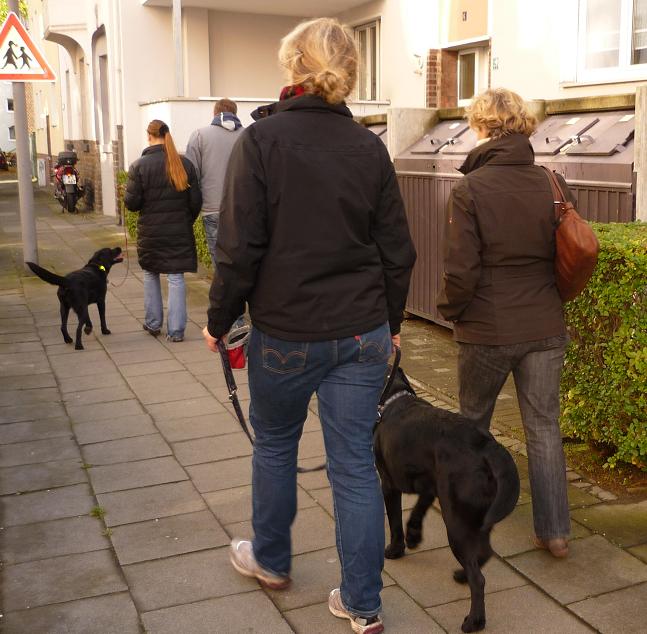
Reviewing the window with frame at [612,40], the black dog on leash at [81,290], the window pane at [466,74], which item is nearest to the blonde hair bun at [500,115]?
the black dog on leash at [81,290]

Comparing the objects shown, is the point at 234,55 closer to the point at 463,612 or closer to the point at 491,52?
the point at 491,52

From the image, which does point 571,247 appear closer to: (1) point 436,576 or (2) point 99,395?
(1) point 436,576

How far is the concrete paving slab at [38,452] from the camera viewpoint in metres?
4.99

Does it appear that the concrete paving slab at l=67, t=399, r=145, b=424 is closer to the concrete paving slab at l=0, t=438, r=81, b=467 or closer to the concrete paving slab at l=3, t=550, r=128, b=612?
the concrete paving slab at l=0, t=438, r=81, b=467

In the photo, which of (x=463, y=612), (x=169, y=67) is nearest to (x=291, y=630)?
(x=463, y=612)

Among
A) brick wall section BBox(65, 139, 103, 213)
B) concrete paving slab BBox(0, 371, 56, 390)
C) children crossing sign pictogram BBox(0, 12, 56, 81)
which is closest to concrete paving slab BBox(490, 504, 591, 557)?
concrete paving slab BBox(0, 371, 56, 390)

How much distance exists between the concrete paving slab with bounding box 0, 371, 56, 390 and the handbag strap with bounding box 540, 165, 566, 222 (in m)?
4.29

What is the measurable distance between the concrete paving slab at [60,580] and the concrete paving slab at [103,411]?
6.60ft

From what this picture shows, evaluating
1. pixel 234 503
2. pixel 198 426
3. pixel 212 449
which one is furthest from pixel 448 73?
pixel 234 503

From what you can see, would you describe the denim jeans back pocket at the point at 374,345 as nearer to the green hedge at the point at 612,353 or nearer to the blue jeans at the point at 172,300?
the green hedge at the point at 612,353

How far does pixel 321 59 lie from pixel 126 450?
9.84 feet

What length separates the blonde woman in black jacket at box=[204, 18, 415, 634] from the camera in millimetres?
2834

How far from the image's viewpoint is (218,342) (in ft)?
10.5

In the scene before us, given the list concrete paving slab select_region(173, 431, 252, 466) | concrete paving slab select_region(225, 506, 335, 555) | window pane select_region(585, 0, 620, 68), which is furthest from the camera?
window pane select_region(585, 0, 620, 68)
